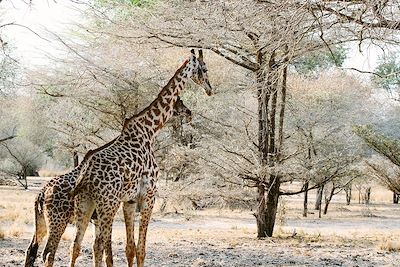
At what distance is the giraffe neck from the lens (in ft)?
19.5

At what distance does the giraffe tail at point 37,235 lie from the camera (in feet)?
18.2

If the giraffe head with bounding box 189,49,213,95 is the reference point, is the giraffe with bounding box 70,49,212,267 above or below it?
below

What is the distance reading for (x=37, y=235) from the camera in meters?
5.64

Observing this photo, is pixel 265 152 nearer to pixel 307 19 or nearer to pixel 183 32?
pixel 183 32

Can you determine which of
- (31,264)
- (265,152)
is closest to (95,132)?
(265,152)

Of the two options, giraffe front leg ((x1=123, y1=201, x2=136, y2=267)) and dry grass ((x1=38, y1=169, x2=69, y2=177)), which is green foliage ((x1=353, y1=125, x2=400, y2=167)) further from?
dry grass ((x1=38, y1=169, x2=69, y2=177))

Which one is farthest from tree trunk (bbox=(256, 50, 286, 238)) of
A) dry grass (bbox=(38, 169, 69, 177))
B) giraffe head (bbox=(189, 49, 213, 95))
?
dry grass (bbox=(38, 169, 69, 177))

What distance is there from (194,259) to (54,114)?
36.6ft

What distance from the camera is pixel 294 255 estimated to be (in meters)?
8.22

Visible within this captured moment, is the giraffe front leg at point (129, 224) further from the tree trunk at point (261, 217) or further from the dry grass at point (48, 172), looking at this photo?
the dry grass at point (48, 172)

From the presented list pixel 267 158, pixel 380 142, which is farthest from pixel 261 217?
pixel 380 142

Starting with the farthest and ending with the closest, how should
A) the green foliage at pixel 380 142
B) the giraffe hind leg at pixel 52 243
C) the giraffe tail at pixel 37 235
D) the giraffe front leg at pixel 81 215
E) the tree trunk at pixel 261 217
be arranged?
1. the green foliage at pixel 380 142
2. the tree trunk at pixel 261 217
3. the giraffe tail at pixel 37 235
4. the giraffe hind leg at pixel 52 243
5. the giraffe front leg at pixel 81 215

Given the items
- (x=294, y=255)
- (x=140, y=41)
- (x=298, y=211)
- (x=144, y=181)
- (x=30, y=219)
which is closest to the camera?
(x=144, y=181)

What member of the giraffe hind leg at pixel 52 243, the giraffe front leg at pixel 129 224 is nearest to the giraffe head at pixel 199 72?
the giraffe front leg at pixel 129 224
